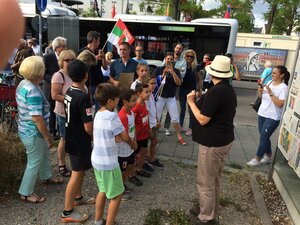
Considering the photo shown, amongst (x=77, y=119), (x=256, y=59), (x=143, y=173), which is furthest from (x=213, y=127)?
(x=256, y=59)

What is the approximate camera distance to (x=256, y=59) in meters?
18.4

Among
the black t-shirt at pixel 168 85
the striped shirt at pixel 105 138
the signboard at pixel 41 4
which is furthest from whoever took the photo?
the signboard at pixel 41 4

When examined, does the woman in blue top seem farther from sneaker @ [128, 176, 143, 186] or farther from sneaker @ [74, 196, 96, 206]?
sneaker @ [128, 176, 143, 186]

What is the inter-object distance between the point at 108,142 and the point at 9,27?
1.97 meters

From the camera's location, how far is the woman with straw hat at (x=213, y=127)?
2.77 m

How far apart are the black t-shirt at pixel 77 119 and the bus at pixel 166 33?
964 cm

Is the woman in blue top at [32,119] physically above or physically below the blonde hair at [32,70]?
below

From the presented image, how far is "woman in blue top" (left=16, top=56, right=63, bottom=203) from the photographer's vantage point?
2.98 metres

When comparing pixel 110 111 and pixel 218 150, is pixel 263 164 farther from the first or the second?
pixel 110 111

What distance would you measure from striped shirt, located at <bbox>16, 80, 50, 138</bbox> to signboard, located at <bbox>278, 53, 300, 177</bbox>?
9.92 feet

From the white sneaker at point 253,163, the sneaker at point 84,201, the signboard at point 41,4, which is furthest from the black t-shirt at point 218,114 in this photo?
the signboard at point 41,4

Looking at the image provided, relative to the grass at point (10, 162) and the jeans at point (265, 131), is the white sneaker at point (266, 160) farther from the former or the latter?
the grass at point (10, 162)

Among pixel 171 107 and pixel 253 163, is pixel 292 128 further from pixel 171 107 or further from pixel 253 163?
pixel 171 107

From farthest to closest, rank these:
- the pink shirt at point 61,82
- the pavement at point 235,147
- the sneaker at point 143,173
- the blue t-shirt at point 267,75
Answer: the blue t-shirt at point 267,75 < the pavement at point 235,147 < the sneaker at point 143,173 < the pink shirt at point 61,82
